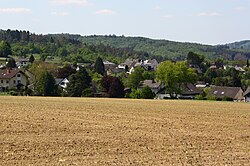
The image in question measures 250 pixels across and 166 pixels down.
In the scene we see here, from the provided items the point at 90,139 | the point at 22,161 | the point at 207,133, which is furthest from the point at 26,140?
the point at 207,133

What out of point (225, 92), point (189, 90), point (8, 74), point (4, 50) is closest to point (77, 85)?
point (8, 74)

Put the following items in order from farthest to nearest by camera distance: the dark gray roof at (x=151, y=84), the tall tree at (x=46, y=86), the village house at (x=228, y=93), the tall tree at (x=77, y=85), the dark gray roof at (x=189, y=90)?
1. the dark gray roof at (x=151, y=84)
2. the dark gray roof at (x=189, y=90)
3. the village house at (x=228, y=93)
4. the tall tree at (x=77, y=85)
5. the tall tree at (x=46, y=86)

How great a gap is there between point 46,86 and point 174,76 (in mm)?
24384

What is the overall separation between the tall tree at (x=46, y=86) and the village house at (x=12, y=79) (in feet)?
67.8

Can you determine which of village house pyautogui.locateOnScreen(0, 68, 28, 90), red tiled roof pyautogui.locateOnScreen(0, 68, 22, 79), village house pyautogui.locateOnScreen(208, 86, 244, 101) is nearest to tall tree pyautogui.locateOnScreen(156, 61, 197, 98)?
village house pyautogui.locateOnScreen(208, 86, 244, 101)

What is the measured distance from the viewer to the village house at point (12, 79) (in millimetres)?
107875

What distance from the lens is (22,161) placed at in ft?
54.7

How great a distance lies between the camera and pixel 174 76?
95.3 m

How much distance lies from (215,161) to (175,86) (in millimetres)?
79007

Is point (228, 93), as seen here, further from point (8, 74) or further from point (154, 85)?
point (8, 74)

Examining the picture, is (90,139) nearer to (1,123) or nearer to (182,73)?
(1,123)

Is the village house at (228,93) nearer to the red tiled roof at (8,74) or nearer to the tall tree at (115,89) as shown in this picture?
the tall tree at (115,89)

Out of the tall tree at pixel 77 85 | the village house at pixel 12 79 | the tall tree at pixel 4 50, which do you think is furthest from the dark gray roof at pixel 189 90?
the tall tree at pixel 4 50

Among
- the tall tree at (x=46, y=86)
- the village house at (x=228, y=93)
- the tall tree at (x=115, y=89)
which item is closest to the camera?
the tall tree at (x=46, y=86)
